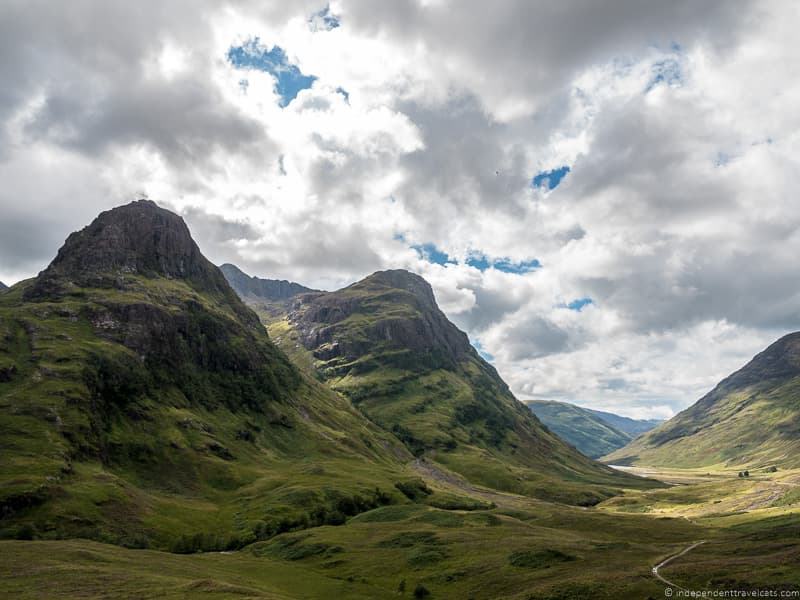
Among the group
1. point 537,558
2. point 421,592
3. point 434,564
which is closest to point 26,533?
point 434,564

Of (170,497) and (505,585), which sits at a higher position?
(170,497)

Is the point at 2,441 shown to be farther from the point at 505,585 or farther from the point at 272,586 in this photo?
the point at 505,585

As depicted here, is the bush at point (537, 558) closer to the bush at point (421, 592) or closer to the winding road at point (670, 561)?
the winding road at point (670, 561)

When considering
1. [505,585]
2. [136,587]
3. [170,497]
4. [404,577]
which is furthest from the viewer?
[170,497]

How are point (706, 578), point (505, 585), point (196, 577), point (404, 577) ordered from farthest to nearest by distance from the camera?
point (404, 577), point (196, 577), point (505, 585), point (706, 578)

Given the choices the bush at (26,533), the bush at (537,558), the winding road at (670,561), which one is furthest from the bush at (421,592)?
the bush at (26,533)

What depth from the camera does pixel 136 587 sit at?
285 feet

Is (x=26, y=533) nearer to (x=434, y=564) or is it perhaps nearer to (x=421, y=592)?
(x=434, y=564)

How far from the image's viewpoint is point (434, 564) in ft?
385

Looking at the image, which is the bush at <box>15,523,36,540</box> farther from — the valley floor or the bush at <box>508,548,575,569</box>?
the bush at <box>508,548,575,569</box>

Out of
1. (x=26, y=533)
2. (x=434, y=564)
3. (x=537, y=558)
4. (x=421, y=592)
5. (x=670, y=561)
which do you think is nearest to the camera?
(x=421, y=592)

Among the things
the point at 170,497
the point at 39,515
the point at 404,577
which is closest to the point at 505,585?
the point at 404,577

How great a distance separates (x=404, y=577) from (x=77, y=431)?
15360 cm

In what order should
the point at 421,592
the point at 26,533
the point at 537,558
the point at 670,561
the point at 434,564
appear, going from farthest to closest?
1. the point at 26,533
2. the point at 434,564
3. the point at 537,558
4. the point at 670,561
5. the point at 421,592
